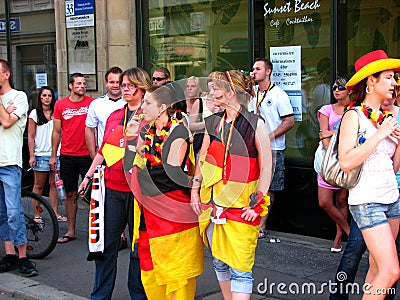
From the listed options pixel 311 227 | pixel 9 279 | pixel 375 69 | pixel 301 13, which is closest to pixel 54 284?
pixel 9 279

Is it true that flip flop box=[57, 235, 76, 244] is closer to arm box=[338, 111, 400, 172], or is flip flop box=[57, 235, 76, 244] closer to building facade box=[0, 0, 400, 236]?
building facade box=[0, 0, 400, 236]

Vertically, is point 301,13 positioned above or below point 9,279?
above

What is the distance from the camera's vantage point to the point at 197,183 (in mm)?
4984

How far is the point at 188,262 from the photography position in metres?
4.93

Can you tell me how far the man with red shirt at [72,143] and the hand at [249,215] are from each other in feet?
12.1

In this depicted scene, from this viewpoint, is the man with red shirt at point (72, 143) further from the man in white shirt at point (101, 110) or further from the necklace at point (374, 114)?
the necklace at point (374, 114)

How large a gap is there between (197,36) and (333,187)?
347 cm

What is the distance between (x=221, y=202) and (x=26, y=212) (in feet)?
11.0

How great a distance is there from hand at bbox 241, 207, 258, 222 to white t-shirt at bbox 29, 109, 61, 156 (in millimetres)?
4684

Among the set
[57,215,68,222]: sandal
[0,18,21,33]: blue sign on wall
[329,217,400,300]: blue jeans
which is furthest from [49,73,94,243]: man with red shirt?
[0,18,21,33]: blue sign on wall

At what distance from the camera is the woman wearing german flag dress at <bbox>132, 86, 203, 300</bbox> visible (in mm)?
4910

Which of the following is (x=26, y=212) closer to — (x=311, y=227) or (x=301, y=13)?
(x=311, y=227)

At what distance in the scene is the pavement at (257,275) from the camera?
5982mm

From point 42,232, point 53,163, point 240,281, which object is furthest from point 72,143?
point 240,281
